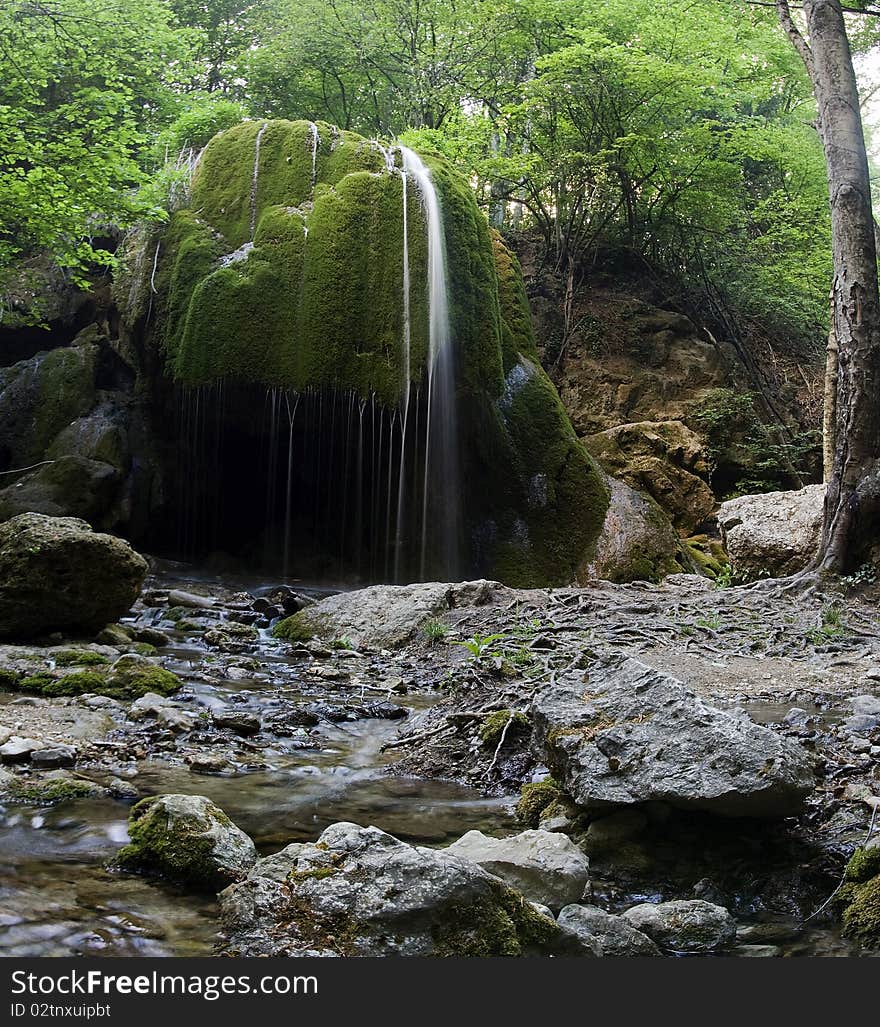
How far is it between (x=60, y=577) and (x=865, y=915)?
6.21 m

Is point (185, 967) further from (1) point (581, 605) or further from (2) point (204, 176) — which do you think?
(2) point (204, 176)

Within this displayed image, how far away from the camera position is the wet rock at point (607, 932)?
88.2 inches

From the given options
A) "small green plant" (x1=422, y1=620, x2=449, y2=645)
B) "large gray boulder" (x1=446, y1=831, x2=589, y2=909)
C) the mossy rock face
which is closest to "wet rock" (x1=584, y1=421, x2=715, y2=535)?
"small green plant" (x1=422, y1=620, x2=449, y2=645)

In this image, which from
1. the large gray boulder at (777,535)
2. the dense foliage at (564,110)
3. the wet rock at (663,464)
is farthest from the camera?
the dense foliage at (564,110)

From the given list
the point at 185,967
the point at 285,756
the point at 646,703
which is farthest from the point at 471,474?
the point at 185,967

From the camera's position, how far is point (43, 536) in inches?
266

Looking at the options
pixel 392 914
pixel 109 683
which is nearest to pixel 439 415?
pixel 109 683

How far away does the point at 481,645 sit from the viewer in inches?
269

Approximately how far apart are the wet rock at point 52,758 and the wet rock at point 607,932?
253cm

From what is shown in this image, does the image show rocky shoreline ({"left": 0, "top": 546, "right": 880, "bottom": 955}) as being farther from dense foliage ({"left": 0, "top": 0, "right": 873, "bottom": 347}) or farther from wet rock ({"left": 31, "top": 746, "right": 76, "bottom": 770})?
dense foliage ({"left": 0, "top": 0, "right": 873, "bottom": 347})

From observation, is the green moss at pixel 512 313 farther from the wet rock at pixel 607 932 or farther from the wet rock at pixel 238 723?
the wet rock at pixel 607 932

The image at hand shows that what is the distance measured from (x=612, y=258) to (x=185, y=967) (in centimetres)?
1892

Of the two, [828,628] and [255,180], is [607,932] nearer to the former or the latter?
[828,628]

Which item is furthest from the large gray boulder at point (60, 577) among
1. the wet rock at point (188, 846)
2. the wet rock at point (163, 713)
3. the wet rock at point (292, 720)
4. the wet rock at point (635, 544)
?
the wet rock at point (635, 544)
